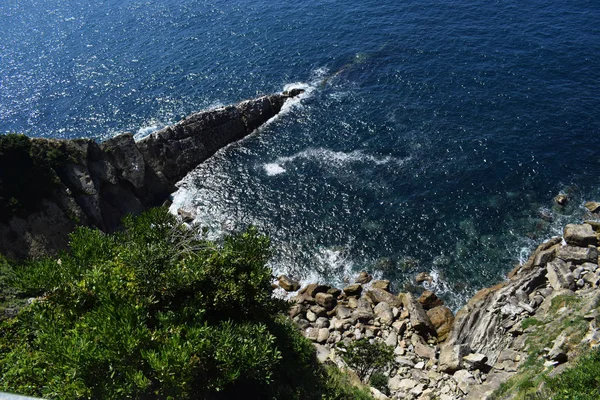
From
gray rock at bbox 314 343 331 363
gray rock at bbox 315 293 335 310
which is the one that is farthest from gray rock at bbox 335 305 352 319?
gray rock at bbox 314 343 331 363

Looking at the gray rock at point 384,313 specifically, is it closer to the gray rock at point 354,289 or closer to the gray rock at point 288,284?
the gray rock at point 354,289

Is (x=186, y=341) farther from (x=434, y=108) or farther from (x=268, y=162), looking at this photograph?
(x=434, y=108)

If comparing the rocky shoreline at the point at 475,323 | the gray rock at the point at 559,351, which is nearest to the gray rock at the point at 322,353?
the rocky shoreline at the point at 475,323

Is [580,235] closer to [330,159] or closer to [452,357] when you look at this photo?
[452,357]

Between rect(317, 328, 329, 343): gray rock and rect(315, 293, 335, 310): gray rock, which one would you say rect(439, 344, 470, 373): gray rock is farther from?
rect(315, 293, 335, 310): gray rock

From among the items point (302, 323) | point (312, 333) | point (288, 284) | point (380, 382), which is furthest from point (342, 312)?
point (380, 382)
